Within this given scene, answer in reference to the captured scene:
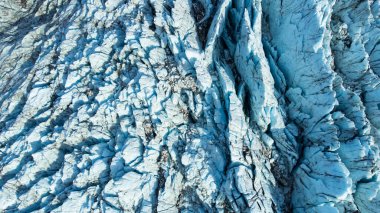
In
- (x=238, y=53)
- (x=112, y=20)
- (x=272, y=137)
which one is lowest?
(x=272, y=137)

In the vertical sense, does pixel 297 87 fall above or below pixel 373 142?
above

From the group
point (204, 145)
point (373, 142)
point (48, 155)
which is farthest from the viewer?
point (48, 155)

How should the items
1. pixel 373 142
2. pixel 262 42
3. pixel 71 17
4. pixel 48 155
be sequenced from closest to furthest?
pixel 373 142
pixel 48 155
pixel 262 42
pixel 71 17

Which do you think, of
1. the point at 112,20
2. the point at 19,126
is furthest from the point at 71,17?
the point at 19,126

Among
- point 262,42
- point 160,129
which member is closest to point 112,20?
point 160,129

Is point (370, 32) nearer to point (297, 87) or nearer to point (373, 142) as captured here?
point (297, 87)

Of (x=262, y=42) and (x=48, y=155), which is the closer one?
(x=48, y=155)
